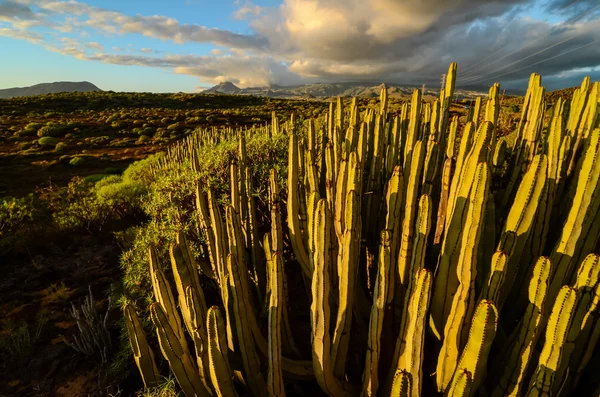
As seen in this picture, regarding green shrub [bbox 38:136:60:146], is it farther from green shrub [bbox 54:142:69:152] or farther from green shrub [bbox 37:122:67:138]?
green shrub [bbox 37:122:67:138]

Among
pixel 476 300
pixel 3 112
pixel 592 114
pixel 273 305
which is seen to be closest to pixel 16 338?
pixel 273 305

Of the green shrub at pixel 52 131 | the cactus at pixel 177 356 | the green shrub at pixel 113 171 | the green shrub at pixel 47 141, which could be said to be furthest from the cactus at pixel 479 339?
the green shrub at pixel 52 131

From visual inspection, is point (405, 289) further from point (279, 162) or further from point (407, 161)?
point (279, 162)

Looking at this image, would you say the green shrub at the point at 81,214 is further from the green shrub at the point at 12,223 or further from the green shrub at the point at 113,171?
the green shrub at the point at 113,171

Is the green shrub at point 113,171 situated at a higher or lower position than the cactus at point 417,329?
lower

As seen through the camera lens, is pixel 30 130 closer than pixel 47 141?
No

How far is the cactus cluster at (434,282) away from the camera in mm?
1681

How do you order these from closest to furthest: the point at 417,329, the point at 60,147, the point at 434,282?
the point at 417,329, the point at 434,282, the point at 60,147

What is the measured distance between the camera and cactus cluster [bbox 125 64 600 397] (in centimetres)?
168

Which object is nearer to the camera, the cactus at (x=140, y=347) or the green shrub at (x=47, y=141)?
the cactus at (x=140, y=347)

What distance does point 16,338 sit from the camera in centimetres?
439

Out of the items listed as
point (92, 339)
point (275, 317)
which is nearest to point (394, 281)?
point (275, 317)

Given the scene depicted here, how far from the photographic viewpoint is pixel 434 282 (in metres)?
2.07

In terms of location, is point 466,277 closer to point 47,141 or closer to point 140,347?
point 140,347
